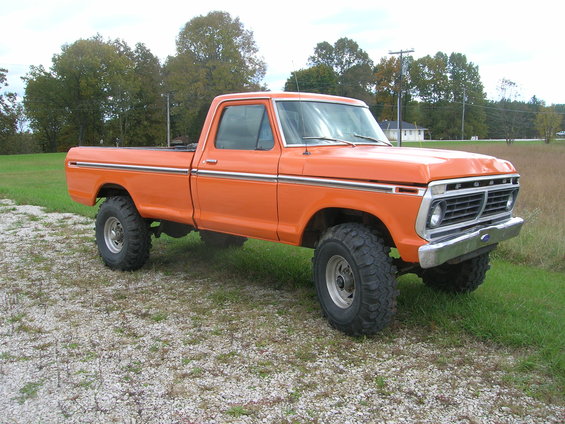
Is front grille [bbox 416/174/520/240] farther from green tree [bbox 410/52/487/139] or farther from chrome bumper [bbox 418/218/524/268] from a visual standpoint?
green tree [bbox 410/52/487/139]

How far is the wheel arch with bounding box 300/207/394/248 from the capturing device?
4.44 metres

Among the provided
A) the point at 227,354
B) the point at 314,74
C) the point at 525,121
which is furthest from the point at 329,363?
the point at 525,121

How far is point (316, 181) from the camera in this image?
14.5 feet

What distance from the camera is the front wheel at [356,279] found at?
13.5ft

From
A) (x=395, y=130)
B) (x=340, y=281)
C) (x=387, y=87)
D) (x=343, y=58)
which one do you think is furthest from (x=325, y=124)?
(x=343, y=58)

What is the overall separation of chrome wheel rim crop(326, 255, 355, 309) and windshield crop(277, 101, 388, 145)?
1221 millimetres

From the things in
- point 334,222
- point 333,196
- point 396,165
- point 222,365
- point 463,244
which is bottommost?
point 222,365

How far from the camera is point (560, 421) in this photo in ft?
10.1

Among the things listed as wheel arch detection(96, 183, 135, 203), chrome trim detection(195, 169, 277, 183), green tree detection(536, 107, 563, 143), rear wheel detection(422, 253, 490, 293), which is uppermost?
green tree detection(536, 107, 563, 143)

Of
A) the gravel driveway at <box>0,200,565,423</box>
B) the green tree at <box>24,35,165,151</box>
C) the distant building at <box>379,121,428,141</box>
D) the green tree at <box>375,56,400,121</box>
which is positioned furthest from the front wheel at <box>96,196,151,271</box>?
the green tree at <box>375,56,400,121</box>

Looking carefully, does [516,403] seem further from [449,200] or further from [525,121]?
[525,121]

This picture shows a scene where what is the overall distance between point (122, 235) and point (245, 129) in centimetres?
247

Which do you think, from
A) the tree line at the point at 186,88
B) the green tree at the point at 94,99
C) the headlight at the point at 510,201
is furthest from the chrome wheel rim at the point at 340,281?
the green tree at the point at 94,99

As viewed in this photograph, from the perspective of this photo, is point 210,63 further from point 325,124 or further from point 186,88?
point 325,124
